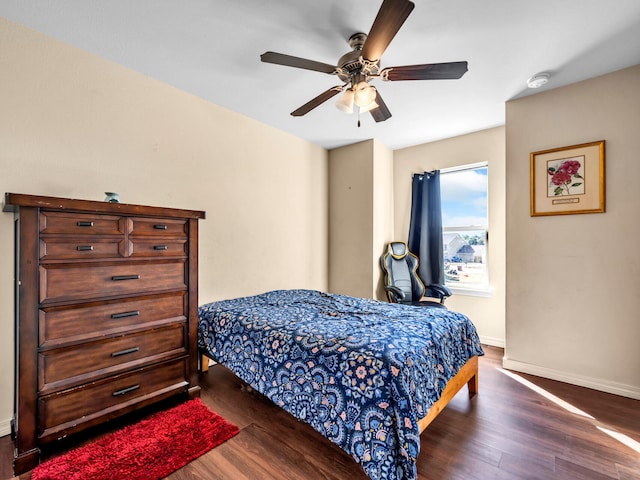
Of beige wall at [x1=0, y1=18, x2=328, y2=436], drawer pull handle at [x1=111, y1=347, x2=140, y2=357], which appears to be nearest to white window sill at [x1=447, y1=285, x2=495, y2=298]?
beige wall at [x1=0, y1=18, x2=328, y2=436]

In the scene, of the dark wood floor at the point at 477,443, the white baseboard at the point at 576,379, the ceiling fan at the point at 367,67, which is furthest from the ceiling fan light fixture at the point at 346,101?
the white baseboard at the point at 576,379

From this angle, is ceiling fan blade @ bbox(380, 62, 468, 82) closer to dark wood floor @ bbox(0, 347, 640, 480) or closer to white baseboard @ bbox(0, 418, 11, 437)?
dark wood floor @ bbox(0, 347, 640, 480)

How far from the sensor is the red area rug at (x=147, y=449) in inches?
57.8

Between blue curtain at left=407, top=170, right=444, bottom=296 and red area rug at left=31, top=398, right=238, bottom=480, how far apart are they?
2974mm

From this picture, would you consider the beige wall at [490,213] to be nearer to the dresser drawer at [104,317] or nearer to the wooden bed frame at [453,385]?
the wooden bed frame at [453,385]

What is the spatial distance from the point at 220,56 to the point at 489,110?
8.76 feet

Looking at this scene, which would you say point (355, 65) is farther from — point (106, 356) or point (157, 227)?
point (106, 356)

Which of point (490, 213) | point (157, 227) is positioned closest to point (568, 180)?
point (490, 213)

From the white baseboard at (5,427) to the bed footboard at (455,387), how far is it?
247 centimetres

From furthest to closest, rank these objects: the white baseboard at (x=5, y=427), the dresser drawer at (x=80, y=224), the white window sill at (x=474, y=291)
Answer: the white window sill at (x=474, y=291) → the white baseboard at (x=5, y=427) → the dresser drawer at (x=80, y=224)

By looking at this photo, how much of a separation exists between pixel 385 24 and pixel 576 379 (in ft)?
10.2

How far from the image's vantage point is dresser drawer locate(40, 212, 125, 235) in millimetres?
1552

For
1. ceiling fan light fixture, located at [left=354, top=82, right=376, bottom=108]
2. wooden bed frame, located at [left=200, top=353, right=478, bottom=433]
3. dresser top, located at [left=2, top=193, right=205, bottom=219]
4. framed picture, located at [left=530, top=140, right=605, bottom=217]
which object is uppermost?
ceiling fan light fixture, located at [left=354, top=82, right=376, bottom=108]

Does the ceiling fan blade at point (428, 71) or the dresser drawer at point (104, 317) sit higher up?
the ceiling fan blade at point (428, 71)
